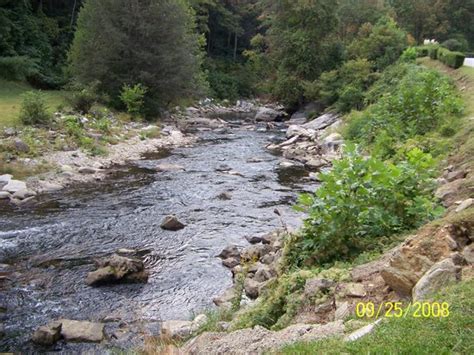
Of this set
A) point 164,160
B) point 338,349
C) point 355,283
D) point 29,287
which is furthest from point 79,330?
point 164,160

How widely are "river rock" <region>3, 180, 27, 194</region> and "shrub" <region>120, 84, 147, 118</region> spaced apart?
43.2 feet

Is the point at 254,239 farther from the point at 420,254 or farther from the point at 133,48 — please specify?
the point at 133,48

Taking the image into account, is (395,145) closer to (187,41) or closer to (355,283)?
(355,283)

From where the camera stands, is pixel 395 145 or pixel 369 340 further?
pixel 395 145

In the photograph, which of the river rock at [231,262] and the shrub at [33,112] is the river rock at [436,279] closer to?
the river rock at [231,262]

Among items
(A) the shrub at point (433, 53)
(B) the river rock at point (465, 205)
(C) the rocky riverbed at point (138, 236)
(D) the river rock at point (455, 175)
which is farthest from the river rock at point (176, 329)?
(A) the shrub at point (433, 53)

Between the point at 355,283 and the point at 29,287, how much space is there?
5640 millimetres

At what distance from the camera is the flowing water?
734 centimetres

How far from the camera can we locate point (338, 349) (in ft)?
11.5

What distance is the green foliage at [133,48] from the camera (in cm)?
2661

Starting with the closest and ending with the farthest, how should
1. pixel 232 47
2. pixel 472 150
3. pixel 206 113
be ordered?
pixel 472 150, pixel 206 113, pixel 232 47

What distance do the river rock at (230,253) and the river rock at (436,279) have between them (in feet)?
18.1

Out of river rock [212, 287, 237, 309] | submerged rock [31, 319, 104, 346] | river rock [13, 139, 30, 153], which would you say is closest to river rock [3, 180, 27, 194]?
river rock [13, 139, 30, 153]

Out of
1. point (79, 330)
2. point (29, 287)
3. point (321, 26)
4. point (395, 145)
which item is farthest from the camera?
point (321, 26)
